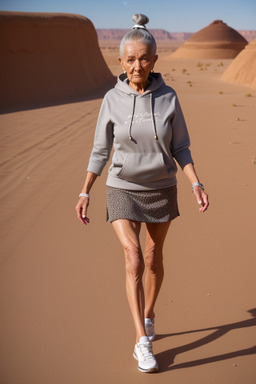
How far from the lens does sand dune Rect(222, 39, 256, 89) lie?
2042 cm

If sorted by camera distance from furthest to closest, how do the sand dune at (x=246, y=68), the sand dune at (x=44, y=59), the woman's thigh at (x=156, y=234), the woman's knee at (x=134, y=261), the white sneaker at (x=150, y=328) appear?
the sand dune at (x=246, y=68) → the sand dune at (x=44, y=59) → the white sneaker at (x=150, y=328) → the woman's thigh at (x=156, y=234) → the woman's knee at (x=134, y=261)

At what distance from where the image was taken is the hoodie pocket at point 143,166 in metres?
2.79

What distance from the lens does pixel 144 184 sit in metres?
2.87

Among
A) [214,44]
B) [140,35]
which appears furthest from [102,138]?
[214,44]

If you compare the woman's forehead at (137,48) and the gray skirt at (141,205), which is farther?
the gray skirt at (141,205)

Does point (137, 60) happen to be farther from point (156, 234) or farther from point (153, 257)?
point (153, 257)

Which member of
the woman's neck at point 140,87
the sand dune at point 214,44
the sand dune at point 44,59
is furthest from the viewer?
the sand dune at point 214,44

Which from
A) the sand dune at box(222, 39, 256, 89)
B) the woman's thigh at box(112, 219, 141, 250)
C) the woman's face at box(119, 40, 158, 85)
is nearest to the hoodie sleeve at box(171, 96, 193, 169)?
the woman's face at box(119, 40, 158, 85)

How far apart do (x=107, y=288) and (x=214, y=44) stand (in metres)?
48.4

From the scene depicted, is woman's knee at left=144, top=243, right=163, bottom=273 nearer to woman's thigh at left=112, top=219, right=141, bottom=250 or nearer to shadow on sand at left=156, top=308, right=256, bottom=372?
woman's thigh at left=112, top=219, right=141, bottom=250

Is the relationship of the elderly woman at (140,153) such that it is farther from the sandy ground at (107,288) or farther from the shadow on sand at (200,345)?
the sandy ground at (107,288)

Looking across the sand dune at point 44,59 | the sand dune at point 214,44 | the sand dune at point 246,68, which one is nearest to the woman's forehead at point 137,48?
the sand dune at point 44,59

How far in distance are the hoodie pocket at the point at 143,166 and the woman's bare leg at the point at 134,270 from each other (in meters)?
0.27

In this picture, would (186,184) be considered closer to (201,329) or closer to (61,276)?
(61,276)
